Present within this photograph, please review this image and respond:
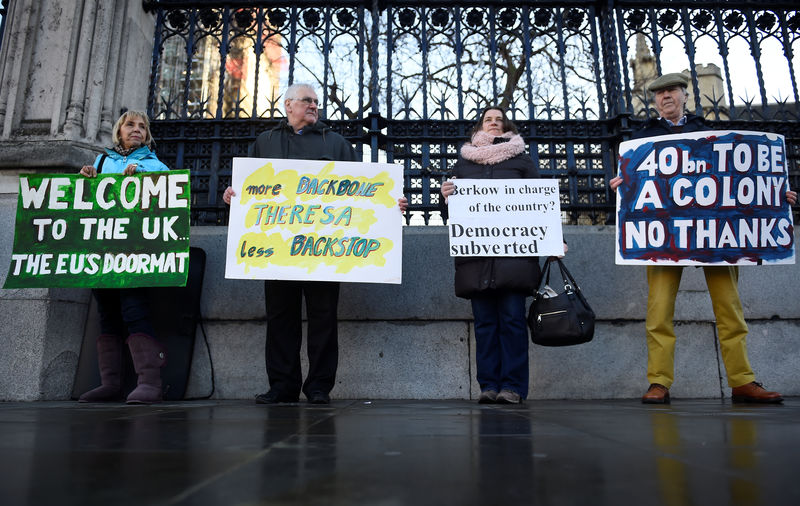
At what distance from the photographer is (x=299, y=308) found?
407 cm

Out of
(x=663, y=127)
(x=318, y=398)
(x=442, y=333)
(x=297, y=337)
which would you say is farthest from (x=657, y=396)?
(x=297, y=337)

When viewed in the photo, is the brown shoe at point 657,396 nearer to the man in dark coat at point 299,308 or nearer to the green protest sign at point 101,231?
the man in dark coat at point 299,308

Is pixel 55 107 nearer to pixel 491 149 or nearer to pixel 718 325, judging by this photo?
pixel 491 149

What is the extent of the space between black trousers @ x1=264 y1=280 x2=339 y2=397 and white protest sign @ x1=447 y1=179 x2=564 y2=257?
0.98 metres

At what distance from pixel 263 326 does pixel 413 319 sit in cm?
124

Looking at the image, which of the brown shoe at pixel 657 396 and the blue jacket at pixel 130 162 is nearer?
the brown shoe at pixel 657 396

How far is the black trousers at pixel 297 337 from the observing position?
12.5 ft

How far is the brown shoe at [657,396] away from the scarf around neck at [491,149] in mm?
1844

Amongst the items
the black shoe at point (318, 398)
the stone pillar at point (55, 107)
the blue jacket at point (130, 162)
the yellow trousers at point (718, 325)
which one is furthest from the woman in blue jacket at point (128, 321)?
the yellow trousers at point (718, 325)

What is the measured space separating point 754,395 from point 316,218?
123 inches

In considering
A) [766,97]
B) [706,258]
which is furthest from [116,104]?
[766,97]

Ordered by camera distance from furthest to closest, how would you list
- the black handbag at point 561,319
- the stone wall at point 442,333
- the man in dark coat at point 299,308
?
the stone wall at point 442,333 < the man in dark coat at point 299,308 < the black handbag at point 561,319

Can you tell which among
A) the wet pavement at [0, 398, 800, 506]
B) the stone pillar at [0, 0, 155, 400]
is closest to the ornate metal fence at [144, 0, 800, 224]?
the stone pillar at [0, 0, 155, 400]

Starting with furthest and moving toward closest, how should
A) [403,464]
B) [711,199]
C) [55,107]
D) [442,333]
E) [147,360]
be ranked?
[55,107] → [442,333] → [711,199] → [147,360] → [403,464]
